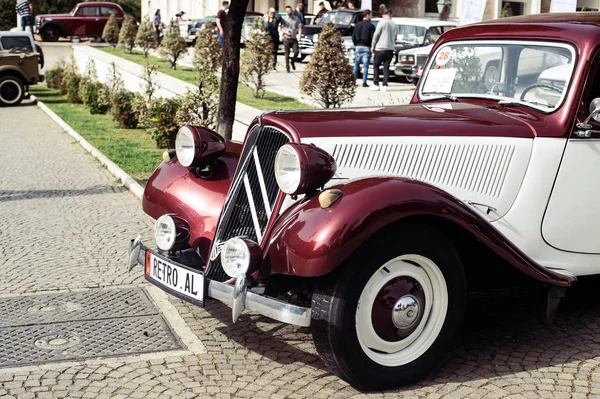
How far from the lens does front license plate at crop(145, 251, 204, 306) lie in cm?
409

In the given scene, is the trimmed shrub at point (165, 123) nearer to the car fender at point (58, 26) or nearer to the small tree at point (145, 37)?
the small tree at point (145, 37)

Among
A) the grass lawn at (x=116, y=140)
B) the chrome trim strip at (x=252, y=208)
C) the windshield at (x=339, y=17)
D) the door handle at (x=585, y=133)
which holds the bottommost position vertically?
the grass lawn at (x=116, y=140)

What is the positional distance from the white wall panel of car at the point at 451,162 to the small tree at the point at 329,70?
762 centimetres

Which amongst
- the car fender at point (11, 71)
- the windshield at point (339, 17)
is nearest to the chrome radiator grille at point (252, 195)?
the car fender at point (11, 71)

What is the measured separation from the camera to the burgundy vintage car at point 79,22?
36.5 meters

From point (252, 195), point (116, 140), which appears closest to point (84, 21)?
point (116, 140)

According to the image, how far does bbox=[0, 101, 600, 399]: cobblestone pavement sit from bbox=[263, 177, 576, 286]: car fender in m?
0.65

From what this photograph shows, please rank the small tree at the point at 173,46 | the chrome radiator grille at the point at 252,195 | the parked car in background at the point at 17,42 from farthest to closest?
the small tree at the point at 173,46, the parked car in background at the point at 17,42, the chrome radiator grille at the point at 252,195

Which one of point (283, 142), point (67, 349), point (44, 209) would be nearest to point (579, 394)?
point (283, 142)

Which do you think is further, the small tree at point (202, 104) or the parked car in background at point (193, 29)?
the parked car in background at point (193, 29)

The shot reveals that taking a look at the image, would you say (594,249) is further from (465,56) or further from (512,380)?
(465,56)

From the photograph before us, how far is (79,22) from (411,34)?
70.8 feet

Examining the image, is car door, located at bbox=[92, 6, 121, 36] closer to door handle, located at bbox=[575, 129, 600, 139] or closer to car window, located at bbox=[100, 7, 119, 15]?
car window, located at bbox=[100, 7, 119, 15]

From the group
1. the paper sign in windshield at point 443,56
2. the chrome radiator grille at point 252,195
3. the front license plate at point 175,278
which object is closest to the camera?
the front license plate at point 175,278
